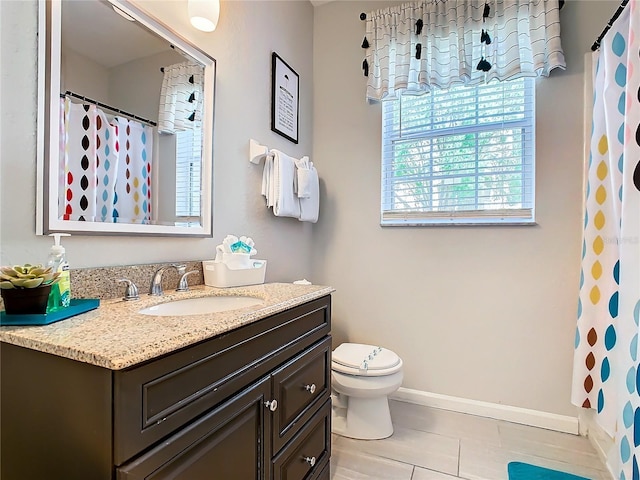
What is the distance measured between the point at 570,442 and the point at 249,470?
183 cm

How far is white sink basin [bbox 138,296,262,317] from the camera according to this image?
1.13 m

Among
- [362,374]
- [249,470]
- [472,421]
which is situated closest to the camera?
[249,470]

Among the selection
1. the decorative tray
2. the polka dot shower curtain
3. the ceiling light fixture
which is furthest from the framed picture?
the polka dot shower curtain

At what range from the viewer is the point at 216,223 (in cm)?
157

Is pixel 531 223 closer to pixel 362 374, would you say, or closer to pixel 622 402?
pixel 622 402

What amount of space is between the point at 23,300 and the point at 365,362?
4.83ft

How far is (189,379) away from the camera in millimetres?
714

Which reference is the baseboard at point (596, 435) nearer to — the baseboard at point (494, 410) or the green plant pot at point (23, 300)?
the baseboard at point (494, 410)

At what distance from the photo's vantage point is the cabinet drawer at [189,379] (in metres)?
0.58

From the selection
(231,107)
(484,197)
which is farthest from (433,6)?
(231,107)

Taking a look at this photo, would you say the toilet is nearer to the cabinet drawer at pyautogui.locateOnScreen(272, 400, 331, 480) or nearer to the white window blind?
the cabinet drawer at pyautogui.locateOnScreen(272, 400, 331, 480)

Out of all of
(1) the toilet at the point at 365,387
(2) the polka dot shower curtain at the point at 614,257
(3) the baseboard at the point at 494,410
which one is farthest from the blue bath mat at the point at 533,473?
(1) the toilet at the point at 365,387

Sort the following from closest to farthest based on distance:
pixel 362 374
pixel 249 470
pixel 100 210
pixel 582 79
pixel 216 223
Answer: pixel 249 470 < pixel 100 210 < pixel 216 223 < pixel 362 374 < pixel 582 79

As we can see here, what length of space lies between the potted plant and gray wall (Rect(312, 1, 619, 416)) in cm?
184
